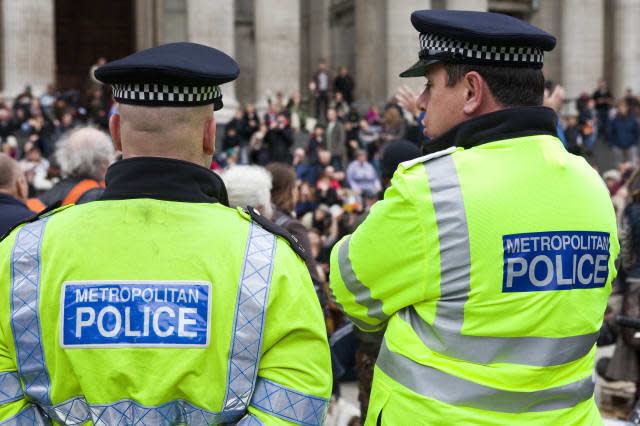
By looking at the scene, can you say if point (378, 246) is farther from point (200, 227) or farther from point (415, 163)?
point (200, 227)

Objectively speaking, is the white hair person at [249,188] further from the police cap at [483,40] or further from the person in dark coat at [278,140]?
the person in dark coat at [278,140]

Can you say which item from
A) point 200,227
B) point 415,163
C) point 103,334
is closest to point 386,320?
point 415,163

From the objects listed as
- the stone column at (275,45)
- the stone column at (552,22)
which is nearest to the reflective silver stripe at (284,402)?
the stone column at (275,45)

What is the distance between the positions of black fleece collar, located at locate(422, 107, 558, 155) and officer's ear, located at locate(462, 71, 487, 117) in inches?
2.1

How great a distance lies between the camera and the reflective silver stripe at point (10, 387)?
2.07 meters

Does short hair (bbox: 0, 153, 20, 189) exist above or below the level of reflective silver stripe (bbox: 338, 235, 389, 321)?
above

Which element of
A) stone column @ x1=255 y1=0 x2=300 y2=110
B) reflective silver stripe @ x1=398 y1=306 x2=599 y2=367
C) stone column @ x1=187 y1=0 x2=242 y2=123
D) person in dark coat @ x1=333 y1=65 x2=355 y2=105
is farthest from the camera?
stone column @ x1=255 y1=0 x2=300 y2=110

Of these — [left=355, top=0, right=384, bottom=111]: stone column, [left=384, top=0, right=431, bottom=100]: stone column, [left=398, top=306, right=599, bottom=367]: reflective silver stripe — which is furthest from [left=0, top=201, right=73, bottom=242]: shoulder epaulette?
[left=355, top=0, right=384, bottom=111]: stone column

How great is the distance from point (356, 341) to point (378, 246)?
340cm

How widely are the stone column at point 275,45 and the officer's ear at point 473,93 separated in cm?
2408

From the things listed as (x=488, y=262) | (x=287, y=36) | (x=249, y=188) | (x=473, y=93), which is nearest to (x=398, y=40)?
(x=287, y=36)

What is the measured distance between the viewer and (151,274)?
2.05 metres

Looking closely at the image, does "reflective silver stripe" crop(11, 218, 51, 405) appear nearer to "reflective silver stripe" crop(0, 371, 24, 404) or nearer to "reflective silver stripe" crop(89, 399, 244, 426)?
"reflective silver stripe" crop(0, 371, 24, 404)

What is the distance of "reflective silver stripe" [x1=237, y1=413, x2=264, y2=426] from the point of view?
6.72 ft
